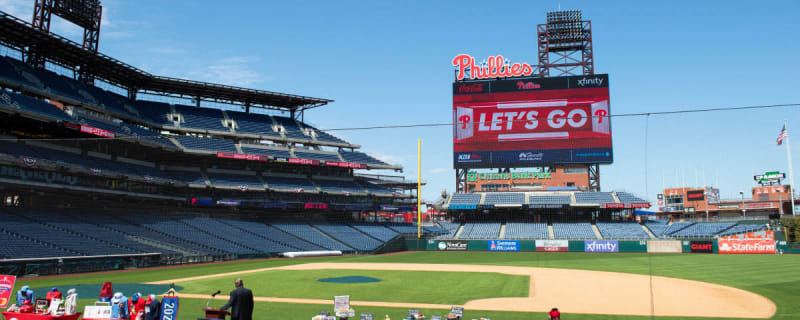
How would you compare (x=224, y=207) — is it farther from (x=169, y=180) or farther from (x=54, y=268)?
(x=54, y=268)

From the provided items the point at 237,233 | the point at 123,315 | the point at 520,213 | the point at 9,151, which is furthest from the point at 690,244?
the point at 9,151

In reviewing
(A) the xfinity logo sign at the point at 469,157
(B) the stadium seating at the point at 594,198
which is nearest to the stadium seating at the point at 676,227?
(B) the stadium seating at the point at 594,198

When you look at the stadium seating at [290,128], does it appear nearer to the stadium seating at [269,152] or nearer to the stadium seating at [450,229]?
the stadium seating at [269,152]

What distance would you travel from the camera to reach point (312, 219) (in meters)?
64.8

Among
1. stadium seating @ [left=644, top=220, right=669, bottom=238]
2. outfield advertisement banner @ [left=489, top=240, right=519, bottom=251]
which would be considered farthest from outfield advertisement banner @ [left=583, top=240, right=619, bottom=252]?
stadium seating @ [left=644, top=220, right=669, bottom=238]

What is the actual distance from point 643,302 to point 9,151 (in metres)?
41.6

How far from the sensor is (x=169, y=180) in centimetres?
5153

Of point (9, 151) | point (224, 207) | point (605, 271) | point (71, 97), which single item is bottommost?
point (605, 271)

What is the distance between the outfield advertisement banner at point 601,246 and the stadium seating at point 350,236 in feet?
76.3

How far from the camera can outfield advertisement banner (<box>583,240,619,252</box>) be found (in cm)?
5591

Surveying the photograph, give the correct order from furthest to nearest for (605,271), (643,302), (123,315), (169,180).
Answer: (169,180) → (605,271) → (643,302) → (123,315)

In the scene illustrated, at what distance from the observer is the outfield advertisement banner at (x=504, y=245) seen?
2312 inches

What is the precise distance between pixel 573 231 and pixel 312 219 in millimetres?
32525

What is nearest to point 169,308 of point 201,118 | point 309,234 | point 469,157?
point 309,234
